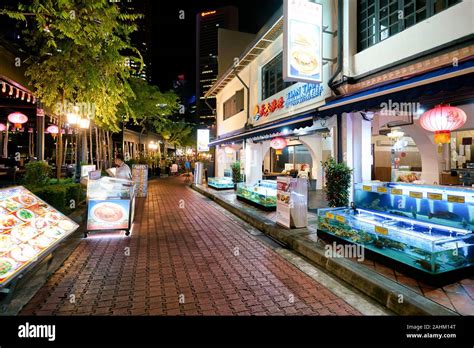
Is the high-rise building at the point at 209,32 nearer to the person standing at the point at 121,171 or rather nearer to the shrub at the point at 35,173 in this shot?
the person standing at the point at 121,171

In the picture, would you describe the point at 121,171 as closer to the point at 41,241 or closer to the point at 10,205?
the point at 10,205

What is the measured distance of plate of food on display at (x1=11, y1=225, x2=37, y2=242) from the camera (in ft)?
13.5

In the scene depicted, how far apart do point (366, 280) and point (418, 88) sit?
11.6 feet

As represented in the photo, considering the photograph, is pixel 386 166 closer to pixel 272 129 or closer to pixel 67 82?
pixel 272 129

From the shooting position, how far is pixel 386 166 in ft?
51.6

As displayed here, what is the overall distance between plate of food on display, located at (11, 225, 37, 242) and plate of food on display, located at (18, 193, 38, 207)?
1.67 ft

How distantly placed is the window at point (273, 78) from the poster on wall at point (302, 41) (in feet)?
11.5

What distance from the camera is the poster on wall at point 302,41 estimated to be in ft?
25.5

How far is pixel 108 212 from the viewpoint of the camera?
698 cm

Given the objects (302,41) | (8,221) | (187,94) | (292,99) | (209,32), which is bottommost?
(8,221)

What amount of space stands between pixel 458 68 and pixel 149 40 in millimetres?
49609

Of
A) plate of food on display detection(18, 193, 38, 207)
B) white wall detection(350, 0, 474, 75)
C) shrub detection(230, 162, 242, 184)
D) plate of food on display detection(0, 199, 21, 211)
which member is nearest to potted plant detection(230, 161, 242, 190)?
shrub detection(230, 162, 242, 184)

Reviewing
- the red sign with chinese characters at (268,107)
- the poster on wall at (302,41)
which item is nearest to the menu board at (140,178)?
the red sign with chinese characters at (268,107)

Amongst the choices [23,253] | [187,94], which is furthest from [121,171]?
[187,94]
